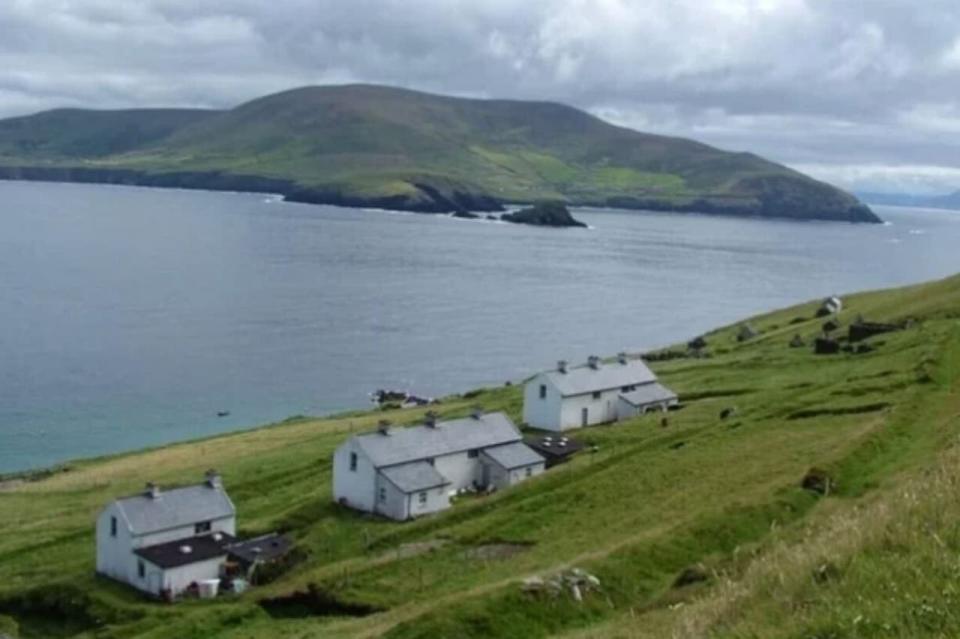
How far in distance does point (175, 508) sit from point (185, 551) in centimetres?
399

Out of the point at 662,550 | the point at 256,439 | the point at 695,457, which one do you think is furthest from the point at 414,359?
the point at 662,550

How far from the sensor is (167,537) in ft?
168

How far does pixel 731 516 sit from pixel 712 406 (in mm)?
32917

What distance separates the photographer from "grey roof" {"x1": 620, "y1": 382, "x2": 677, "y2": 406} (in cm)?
7250

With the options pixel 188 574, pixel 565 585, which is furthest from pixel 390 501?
pixel 565 585

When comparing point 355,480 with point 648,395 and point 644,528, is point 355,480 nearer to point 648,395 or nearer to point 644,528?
point 644,528

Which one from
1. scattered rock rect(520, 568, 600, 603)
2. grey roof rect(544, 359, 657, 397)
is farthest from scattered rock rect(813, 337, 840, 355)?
scattered rock rect(520, 568, 600, 603)

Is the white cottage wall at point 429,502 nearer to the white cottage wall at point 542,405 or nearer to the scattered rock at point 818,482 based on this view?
the white cottage wall at point 542,405

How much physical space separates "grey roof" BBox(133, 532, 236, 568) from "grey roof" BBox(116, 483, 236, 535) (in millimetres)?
1066

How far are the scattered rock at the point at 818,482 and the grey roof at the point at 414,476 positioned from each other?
2187 cm

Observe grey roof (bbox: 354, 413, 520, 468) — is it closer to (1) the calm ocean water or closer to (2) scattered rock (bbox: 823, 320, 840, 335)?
(1) the calm ocean water

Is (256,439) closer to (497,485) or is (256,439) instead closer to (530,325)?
(497,485)

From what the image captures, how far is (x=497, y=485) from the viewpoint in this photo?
6022 centimetres

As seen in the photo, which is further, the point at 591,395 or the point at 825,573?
the point at 591,395
